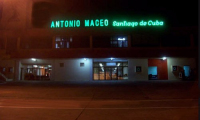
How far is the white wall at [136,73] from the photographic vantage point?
26.5 metres

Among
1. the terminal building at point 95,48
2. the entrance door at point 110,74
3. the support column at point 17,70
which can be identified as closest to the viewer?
the terminal building at point 95,48

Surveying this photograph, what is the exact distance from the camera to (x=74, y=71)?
88.2 ft

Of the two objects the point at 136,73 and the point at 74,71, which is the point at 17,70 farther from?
the point at 136,73

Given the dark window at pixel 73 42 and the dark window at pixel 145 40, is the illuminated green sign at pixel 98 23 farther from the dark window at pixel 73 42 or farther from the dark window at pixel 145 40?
Answer: the dark window at pixel 73 42

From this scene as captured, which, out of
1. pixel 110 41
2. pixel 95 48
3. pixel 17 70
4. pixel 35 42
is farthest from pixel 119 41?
pixel 17 70

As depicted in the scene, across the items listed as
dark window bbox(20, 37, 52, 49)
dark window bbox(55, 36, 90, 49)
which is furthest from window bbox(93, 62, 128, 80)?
dark window bbox(20, 37, 52, 49)

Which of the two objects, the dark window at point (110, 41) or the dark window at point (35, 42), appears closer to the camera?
the dark window at point (110, 41)

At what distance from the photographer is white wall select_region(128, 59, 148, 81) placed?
26.5 metres

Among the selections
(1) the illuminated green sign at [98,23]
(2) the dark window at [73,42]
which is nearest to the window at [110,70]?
(2) the dark window at [73,42]

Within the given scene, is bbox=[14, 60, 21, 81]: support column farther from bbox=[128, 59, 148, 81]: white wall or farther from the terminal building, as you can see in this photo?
bbox=[128, 59, 148, 81]: white wall

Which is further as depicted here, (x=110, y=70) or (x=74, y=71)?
(x=110, y=70)

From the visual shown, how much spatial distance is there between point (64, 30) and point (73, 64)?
4.94 metres

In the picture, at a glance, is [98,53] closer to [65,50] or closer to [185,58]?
[65,50]

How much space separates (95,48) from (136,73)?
22.2 feet
